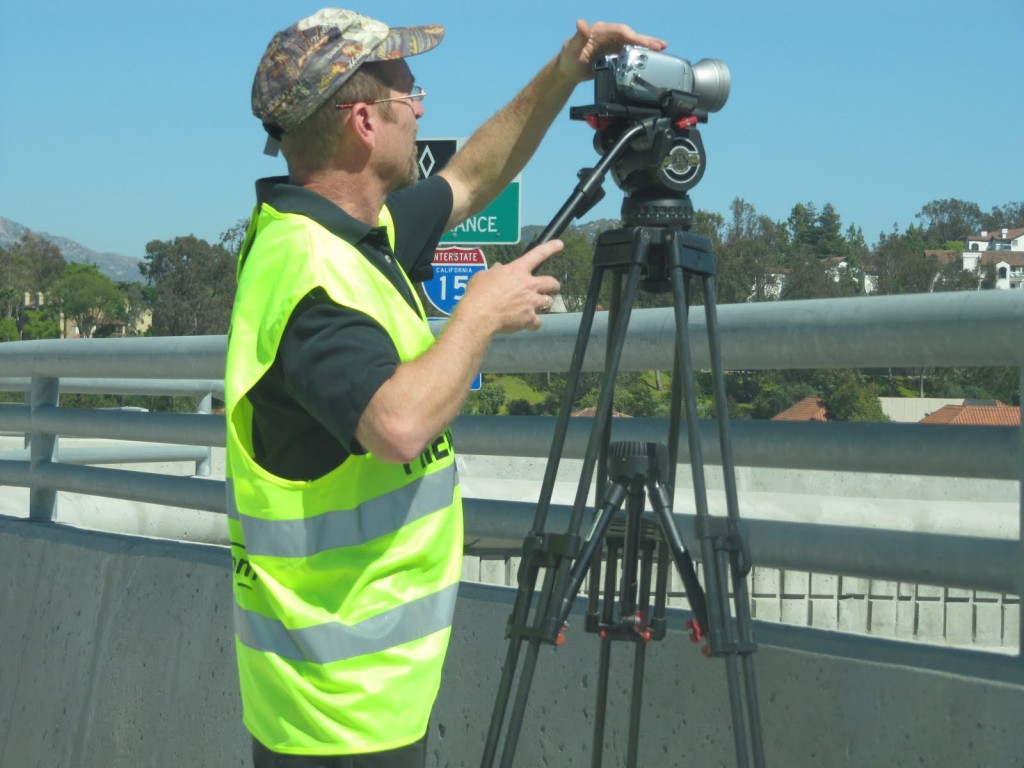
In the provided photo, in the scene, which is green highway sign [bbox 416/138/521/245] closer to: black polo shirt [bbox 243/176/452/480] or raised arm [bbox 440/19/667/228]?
raised arm [bbox 440/19/667/228]

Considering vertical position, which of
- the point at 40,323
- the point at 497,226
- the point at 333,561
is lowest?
the point at 333,561

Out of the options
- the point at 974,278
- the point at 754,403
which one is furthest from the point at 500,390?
the point at 974,278

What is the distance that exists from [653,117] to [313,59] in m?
0.66

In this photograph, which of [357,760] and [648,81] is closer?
[357,760]

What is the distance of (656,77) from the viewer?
2623 millimetres

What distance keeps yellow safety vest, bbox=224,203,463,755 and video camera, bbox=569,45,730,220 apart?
56 cm

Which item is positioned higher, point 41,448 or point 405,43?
point 405,43

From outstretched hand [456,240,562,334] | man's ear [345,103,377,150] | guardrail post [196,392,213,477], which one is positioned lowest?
guardrail post [196,392,213,477]

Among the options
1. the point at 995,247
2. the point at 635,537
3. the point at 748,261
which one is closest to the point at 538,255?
the point at 635,537

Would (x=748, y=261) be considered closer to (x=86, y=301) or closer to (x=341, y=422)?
(x=341, y=422)

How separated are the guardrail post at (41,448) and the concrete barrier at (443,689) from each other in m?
0.13

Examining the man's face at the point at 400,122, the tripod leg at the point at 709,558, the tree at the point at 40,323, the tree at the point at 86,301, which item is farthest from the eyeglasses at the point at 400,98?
the tree at the point at 86,301

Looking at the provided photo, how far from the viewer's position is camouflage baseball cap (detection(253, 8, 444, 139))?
2.45 metres

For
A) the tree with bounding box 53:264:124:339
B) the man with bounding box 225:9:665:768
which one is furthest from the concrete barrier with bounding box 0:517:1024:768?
the tree with bounding box 53:264:124:339
